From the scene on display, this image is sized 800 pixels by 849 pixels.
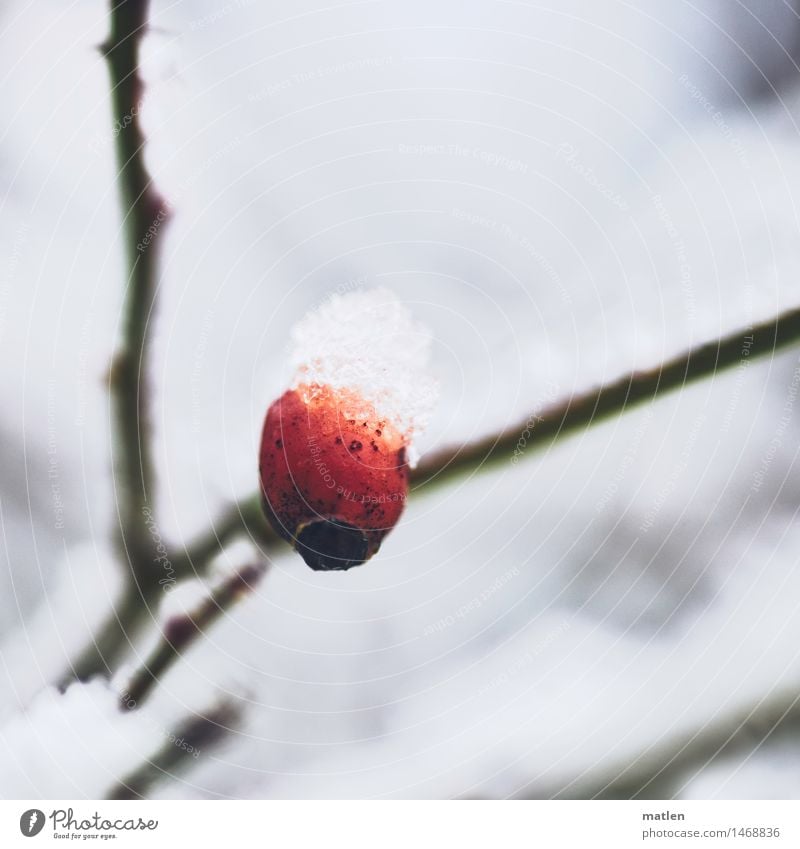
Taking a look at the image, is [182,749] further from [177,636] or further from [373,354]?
[373,354]

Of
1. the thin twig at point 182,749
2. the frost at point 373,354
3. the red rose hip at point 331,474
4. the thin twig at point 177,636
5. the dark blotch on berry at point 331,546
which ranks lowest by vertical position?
the thin twig at point 182,749

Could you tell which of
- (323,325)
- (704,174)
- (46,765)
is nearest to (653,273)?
(704,174)

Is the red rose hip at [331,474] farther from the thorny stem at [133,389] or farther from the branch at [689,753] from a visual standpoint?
the branch at [689,753]

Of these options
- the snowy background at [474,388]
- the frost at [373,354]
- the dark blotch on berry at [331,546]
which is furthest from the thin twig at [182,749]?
the frost at [373,354]

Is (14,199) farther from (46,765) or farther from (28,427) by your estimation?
(46,765)

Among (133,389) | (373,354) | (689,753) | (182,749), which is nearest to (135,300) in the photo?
(133,389)

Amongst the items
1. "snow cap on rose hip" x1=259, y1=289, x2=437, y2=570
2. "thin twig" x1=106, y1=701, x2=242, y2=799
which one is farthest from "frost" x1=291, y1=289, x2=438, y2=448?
"thin twig" x1=106, y1=701, x2=242, y2=799

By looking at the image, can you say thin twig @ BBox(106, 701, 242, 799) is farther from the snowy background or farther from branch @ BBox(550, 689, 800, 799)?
branch @ BBox(550, 689, 800, 799)
